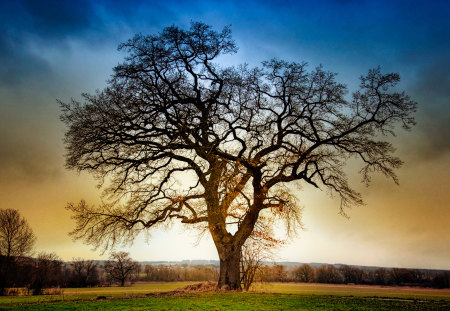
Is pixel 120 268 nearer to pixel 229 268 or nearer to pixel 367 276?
pixel 367 276

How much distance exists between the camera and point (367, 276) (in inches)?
2084

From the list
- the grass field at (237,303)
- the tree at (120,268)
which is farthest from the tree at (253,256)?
the tree at (120,268)

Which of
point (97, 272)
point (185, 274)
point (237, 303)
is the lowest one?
point (185, 274)

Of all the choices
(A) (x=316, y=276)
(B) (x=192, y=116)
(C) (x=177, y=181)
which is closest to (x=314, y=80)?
(B) (x=192, y=116)

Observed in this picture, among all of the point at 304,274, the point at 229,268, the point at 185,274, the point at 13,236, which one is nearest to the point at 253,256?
the point at 229,268

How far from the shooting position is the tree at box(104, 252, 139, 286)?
57.1m

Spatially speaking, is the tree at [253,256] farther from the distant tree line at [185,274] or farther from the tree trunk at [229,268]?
the distant tree line at [185,274]

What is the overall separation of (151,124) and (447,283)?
4388 centimetres

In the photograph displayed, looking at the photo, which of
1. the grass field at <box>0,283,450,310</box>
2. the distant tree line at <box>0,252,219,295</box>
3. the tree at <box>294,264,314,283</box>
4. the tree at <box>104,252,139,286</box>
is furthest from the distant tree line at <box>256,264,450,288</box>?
the tree at <box>104,252,139,286</box>

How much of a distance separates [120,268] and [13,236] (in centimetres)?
2579

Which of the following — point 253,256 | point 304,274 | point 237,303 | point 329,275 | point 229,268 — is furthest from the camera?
point 304,274

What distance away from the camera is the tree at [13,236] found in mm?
35094

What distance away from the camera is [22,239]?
36812 mm

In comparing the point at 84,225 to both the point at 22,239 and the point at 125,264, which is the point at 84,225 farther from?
the point at 125,264
